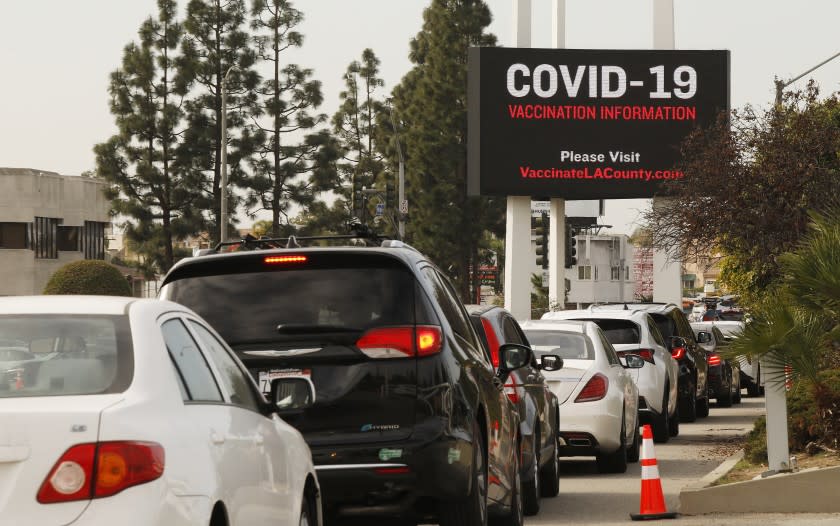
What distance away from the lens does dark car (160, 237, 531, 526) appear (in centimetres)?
874

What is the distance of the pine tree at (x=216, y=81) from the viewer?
7488 cm

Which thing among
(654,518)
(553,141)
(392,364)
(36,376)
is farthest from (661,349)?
(553,141)

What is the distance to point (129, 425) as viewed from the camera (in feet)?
16.9

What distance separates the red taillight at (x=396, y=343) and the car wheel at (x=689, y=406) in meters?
16.8

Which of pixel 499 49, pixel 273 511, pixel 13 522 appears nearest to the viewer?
pixel 13 522

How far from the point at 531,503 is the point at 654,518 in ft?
4.01

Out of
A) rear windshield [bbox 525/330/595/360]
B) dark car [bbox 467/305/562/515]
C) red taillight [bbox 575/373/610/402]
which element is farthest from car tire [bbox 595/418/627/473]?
dark car [bbox 467/305/562/515]

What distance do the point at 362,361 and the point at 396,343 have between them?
0.21 m

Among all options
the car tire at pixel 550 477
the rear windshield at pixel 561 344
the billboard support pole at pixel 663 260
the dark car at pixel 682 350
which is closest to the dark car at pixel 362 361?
the car tire at pixel 550 477

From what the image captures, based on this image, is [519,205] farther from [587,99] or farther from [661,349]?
[661,349]

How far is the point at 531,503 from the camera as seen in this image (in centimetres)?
1328

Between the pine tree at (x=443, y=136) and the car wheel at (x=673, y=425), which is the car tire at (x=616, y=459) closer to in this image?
the car wheel at (x=673, y=425)

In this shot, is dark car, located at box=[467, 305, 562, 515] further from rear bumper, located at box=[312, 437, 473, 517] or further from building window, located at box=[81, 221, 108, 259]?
building window, located at box=[81, 221, 108, 259]

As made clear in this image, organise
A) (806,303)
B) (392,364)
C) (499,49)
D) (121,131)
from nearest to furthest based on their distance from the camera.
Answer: (392,364), (806,303), (499,49), (121,131)
